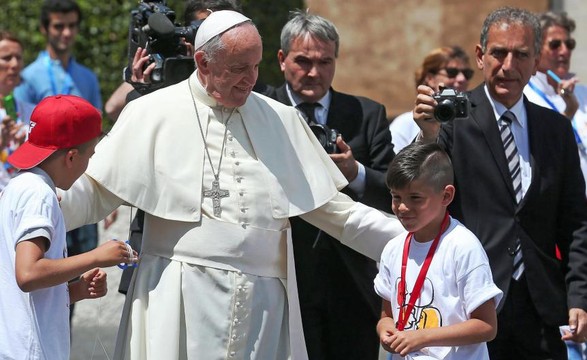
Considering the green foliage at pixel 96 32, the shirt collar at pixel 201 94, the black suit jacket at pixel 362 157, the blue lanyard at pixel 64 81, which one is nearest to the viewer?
the shirt collar at pixel 201 94

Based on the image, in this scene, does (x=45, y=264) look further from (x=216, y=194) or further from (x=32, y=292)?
(x=216, y=194)

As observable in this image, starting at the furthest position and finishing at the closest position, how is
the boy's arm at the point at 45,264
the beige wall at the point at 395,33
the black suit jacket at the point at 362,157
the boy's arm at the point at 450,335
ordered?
the beige wall at the point at 395,33, the black suit jacket at the point at 362,157, the boy's arm at the point at 450,335, the boy's arm at the point at 45,264

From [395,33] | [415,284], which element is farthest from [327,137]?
[395,33]

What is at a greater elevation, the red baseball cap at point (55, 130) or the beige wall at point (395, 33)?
the red baseball cap at point (55, 130)

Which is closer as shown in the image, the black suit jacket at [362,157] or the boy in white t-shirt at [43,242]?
the boy in white t-shirt at [43,242]

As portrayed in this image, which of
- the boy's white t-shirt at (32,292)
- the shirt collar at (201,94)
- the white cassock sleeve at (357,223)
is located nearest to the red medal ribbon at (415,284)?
the white cassock sleeve at (357,223)

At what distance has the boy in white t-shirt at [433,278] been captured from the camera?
16.0 ft

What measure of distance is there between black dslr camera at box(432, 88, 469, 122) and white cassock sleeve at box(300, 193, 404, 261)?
495mm

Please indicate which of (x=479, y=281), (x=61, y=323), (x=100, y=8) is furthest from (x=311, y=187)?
(x=100, y=8)

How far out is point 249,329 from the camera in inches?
205

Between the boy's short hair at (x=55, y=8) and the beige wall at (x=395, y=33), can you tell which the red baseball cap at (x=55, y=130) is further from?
the beige wall at (x=395, y=33)

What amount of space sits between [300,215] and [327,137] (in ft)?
1.59

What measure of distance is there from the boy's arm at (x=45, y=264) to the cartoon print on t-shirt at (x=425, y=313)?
3.84 feet

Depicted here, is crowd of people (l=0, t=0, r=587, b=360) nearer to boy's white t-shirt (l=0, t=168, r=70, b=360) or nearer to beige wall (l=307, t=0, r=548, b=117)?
boy's white t-shirt (l=0, t=168, r=70, b=360)
